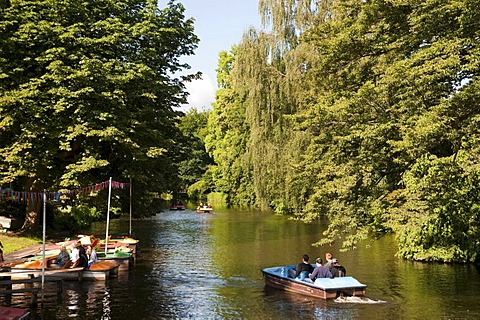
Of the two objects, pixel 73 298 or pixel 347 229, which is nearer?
pixel 73 298

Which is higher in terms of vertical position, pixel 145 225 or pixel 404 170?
pixel 404 170

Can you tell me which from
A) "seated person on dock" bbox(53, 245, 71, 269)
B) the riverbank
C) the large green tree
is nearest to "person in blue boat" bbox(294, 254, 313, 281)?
"seated person on dock" bbox(53, 245, 71, 269)

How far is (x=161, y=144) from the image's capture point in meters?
29.8

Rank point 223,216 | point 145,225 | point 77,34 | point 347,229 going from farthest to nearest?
point 223,216 < point 145,225 < point 77,34 < point 347,229

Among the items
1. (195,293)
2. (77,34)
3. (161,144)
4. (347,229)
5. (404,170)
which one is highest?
(77,34)

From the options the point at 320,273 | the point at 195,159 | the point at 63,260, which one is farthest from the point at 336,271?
the point at 195,159

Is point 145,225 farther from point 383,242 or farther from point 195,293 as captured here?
point 195,293

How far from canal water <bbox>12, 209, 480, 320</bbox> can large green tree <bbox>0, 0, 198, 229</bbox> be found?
586 cm

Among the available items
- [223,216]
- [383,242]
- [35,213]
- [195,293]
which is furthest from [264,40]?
[223,216]

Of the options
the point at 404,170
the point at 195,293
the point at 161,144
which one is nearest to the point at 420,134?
the point at 404,170

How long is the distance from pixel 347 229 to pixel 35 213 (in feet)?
61.8

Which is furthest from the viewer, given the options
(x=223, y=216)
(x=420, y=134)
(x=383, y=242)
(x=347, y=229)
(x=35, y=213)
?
(x=223, y=216)

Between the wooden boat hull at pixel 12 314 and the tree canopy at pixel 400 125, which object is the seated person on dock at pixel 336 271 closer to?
the tree canopy at pixel 400 125

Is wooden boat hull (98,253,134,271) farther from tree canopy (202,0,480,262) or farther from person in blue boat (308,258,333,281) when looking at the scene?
person in blue boat (308,258,333,281)
